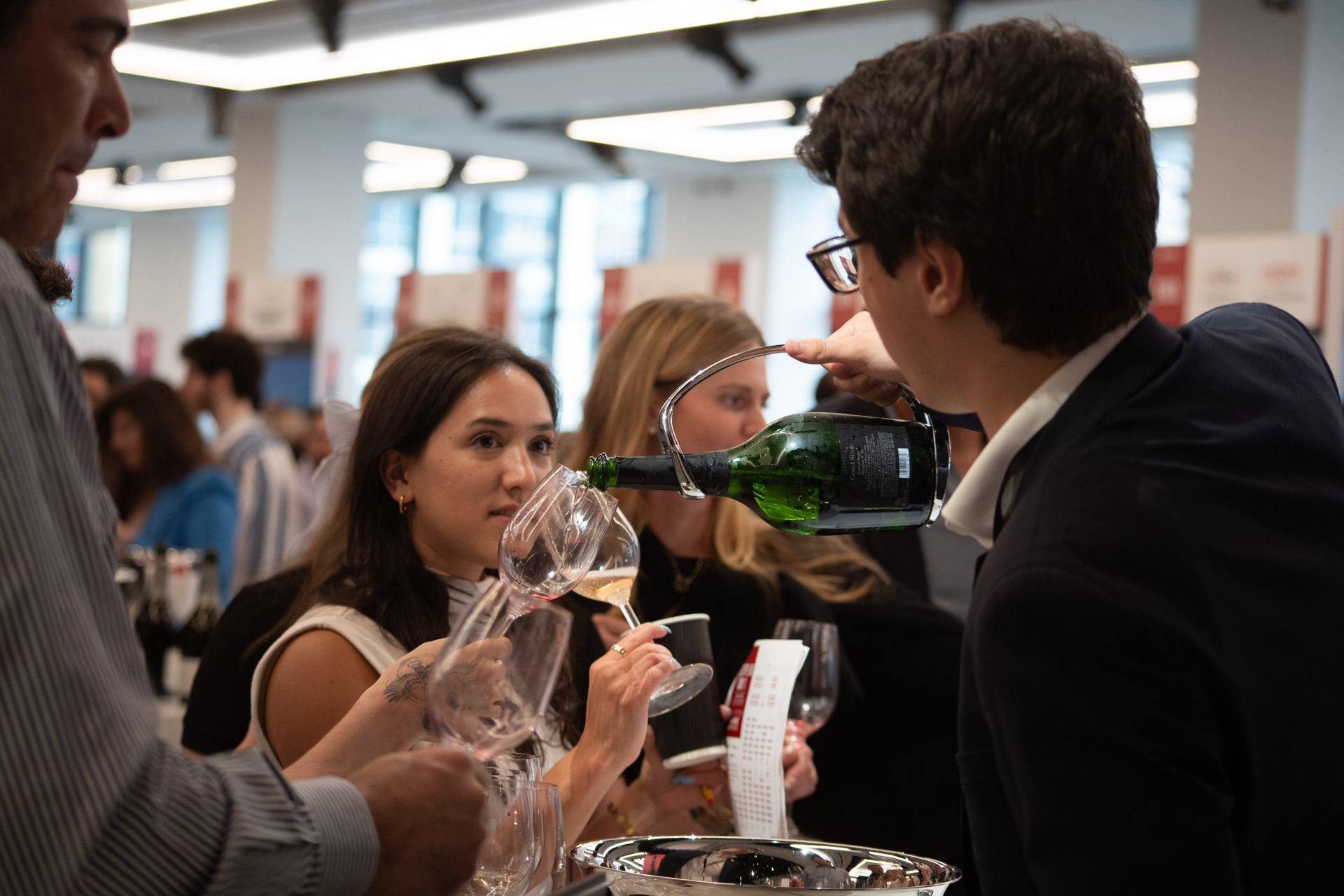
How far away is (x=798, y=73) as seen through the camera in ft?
27.6

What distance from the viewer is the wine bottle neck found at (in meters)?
1.37

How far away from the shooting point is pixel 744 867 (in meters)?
1.28

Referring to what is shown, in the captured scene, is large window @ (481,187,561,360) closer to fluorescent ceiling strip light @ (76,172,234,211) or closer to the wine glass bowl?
fluorescent ceiling strip light @ (76,172,234,211)

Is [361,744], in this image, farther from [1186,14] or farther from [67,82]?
[1186,14]

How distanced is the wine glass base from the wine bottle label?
296mm

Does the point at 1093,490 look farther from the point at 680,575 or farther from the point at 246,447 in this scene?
the point at 246,447

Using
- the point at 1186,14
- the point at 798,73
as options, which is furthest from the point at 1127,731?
the point at 798,73

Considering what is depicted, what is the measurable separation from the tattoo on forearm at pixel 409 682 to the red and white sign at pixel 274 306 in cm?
787

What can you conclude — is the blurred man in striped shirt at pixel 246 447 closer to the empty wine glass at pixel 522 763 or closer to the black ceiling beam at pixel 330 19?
the black ceiling beam at pixel 330 19

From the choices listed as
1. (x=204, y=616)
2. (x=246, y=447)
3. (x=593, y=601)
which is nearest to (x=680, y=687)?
Result: (x=593, y=601)

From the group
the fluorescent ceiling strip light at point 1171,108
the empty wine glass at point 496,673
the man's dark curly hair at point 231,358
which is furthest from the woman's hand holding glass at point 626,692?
the fluorescent ceiling strip light at point 1171,108

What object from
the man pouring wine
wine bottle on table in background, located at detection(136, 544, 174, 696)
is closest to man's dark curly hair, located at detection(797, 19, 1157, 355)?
the man pouring wine

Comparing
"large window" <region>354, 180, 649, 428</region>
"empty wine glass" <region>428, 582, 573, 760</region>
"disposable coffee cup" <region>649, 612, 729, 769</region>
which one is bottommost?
"disposable coffee cup" <region>649, 612, 729, 769</region>

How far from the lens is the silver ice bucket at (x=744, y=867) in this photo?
1172 mm
